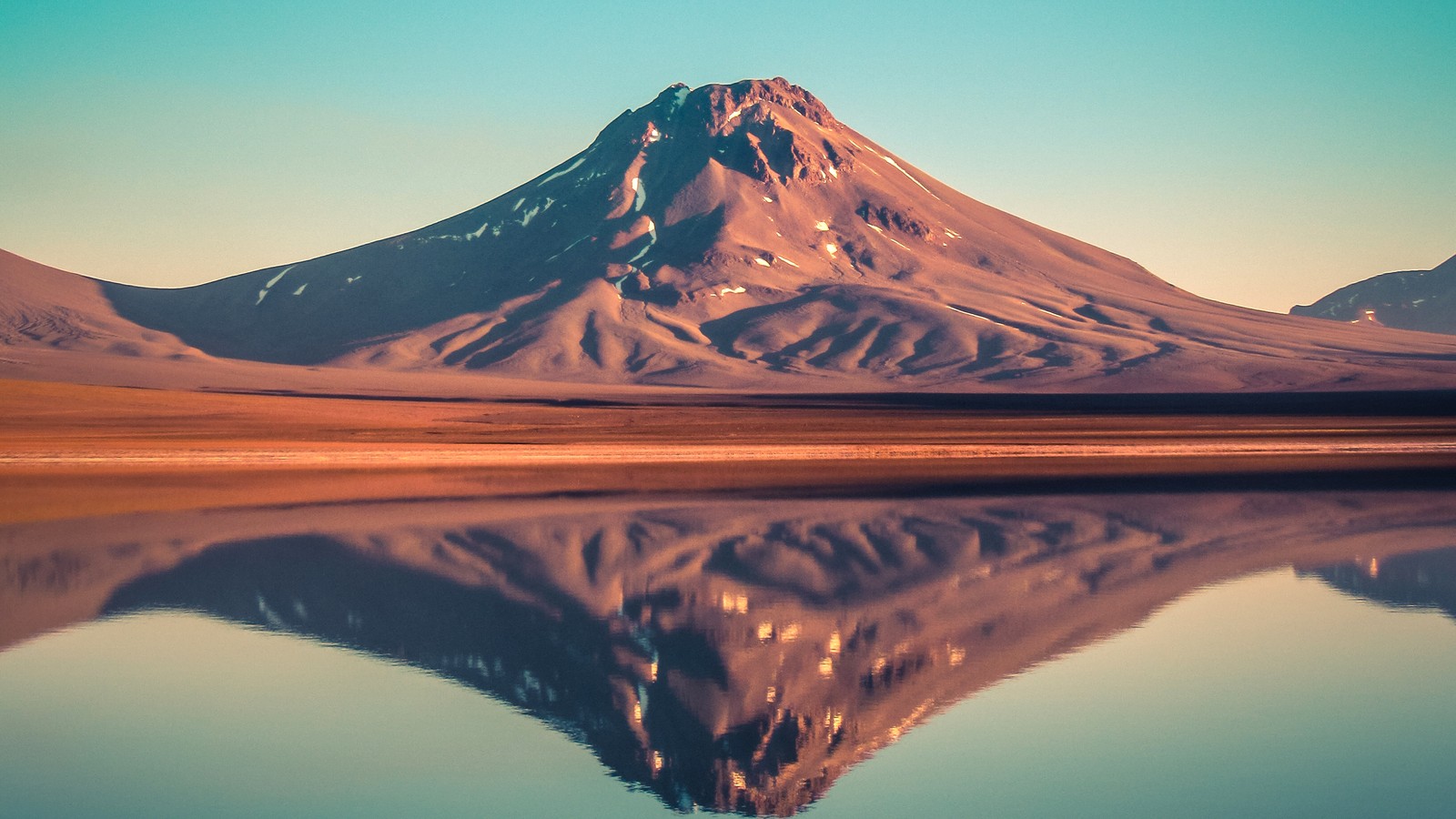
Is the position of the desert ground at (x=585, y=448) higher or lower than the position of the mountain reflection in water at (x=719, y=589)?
lower

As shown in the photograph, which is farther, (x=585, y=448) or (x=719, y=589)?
(x=585, y=448)

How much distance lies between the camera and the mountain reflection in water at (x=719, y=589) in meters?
14.8

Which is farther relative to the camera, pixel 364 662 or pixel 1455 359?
pixel 1455 359

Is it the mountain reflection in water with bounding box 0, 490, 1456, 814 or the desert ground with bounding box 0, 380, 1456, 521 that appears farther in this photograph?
the desert ground with bounding box 0, 380, 1456, 521

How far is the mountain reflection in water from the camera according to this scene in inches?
584

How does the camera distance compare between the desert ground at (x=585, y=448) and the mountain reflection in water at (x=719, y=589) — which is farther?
the desert ground at (x=585, y=448)

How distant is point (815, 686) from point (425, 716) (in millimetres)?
4481

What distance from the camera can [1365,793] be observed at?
12.3 metres

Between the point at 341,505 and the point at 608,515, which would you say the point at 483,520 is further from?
the point at 341,505

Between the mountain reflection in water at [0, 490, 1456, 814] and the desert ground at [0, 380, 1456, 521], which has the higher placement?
the mountain reflection in water at [0, 490, 1456, 814]

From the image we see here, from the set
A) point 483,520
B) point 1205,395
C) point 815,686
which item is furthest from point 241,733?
point 1205,395

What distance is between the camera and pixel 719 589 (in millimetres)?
22781

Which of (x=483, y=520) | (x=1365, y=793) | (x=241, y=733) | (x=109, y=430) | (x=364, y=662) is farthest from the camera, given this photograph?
(x=109, y=430)

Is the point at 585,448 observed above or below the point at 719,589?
below
